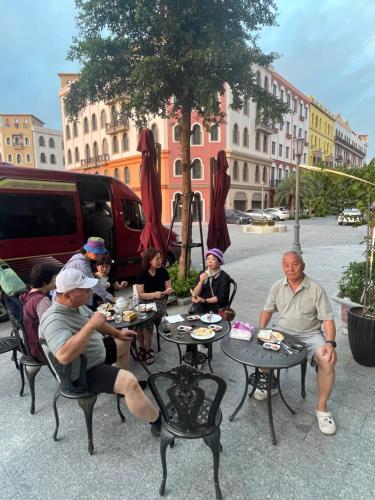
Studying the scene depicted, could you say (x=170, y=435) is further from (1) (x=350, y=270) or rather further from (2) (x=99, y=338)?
(1) (x=350, y=270)

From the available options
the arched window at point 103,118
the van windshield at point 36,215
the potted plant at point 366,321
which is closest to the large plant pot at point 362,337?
the potted plant at point 366,321

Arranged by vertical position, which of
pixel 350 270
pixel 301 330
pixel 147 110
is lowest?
pixel 301 330

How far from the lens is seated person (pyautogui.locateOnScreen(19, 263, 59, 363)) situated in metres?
2.72

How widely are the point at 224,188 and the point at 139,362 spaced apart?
12.2 feet

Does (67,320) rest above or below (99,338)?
above

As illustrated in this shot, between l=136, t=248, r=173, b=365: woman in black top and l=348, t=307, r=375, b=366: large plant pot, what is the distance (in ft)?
7.65

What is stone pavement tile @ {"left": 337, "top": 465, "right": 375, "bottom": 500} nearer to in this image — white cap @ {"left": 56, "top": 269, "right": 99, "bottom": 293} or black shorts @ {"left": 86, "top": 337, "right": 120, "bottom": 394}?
black shorts @ {"left": 86, "top": 337, "right": 120, "bottom": 394}

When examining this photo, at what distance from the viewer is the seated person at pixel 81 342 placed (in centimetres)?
212

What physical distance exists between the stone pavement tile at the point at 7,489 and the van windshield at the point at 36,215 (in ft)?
13.2

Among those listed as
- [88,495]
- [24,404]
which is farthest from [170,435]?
[24,404]

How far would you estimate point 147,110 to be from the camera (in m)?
6.25

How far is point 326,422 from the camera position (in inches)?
100.0

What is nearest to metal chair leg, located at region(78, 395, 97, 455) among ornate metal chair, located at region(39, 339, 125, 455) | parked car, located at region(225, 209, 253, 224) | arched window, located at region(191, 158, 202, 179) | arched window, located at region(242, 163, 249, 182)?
ornate metal chair, located at region(39, 339, 125, 455)

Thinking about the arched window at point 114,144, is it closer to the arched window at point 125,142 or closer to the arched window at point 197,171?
the arched window at point 125,142
